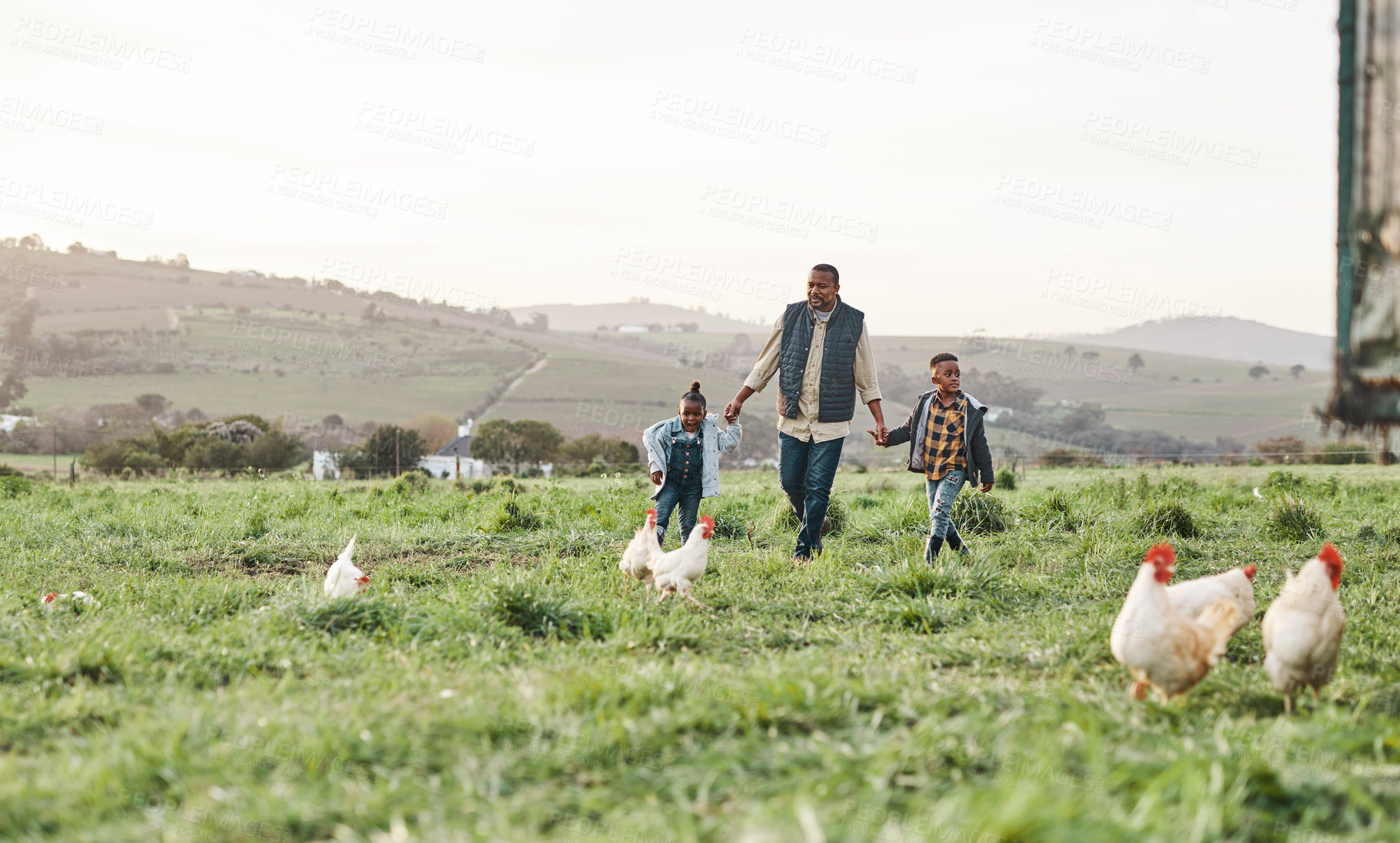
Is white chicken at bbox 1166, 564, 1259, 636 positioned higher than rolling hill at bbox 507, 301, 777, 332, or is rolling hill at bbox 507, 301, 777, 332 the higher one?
rolling hill at bbox 507, 301, 777, 332

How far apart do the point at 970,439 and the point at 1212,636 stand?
9.74 feet

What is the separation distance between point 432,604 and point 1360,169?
431 cm

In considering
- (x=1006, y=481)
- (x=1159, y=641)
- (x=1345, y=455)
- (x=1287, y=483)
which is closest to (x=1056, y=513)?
(x=1159, y=641)

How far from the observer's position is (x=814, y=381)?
679 centimetres

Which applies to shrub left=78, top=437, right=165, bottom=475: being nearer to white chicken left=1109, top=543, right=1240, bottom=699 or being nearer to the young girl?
the young girl

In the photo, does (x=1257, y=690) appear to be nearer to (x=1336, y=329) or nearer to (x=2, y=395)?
(x=1336, y=329)

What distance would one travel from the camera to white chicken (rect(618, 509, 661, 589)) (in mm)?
5766

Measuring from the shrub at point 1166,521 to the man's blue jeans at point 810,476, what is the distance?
9.42 ft

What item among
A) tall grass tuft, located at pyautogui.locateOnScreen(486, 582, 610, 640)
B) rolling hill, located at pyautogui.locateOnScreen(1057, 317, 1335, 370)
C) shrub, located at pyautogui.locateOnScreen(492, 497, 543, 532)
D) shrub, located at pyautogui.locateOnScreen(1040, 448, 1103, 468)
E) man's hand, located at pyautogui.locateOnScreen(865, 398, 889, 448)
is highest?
rolling hill, located at pyautogui.locateOnScreen(1057, 317, 1335, 370)

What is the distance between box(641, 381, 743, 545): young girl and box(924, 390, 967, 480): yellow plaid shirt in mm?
1321

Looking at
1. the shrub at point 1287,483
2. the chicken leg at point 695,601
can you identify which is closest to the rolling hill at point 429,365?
the shrub at point 1287,483

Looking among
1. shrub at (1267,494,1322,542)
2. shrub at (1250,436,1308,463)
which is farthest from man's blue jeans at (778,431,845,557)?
shrub at (1250,436,1308,463)

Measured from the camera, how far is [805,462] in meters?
6.93

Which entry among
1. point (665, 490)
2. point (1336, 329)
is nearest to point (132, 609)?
point (665, 490)
